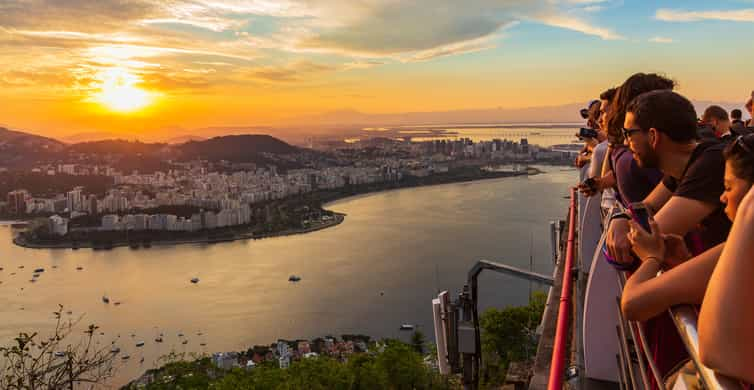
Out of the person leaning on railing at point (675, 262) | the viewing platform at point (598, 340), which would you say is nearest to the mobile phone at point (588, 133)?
the viewing platform at point (598, 340)

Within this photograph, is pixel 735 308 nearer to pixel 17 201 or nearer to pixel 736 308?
pixel 736 308

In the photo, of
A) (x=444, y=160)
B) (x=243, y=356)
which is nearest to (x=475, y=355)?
(x=243, y=356)

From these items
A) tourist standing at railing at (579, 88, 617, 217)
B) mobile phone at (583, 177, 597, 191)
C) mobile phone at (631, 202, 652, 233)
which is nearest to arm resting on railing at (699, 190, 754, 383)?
mobile phone at (631, 202, 652, 233)

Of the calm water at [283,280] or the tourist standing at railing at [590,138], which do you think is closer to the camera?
the tourist standing at railing at [590,138]

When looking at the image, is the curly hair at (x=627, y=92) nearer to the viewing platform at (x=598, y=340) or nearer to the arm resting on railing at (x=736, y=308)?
the viewing platform at (x=598, y=340)

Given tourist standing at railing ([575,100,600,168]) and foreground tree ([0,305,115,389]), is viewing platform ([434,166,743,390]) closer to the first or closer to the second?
tourist standing at railing ([575,100,600,168])
